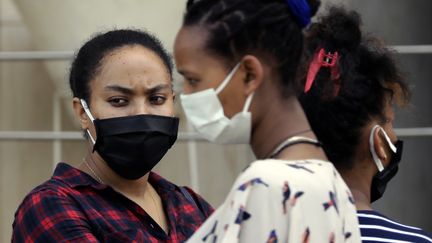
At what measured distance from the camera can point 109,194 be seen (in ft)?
9.33

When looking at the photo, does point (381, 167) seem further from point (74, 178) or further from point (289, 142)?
point (74, 178)

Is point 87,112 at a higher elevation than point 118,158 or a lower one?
higher

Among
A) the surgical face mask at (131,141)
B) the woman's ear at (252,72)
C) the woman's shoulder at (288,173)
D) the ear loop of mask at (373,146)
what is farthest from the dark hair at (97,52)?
the woman's shoulder at (288,173)

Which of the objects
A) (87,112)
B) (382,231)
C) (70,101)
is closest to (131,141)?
(87,112)

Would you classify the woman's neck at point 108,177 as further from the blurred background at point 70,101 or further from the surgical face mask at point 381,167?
the blurred background at point 70,101

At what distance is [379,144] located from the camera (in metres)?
2.45

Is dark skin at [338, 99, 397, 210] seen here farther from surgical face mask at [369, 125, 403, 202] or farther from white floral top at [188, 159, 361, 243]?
white floral top at [188, 159, 361, 243]

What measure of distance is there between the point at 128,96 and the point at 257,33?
0.95 metres

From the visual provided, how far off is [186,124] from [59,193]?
2172 millimetres

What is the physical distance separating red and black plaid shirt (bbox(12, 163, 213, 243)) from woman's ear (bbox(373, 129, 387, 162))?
2.24 ft

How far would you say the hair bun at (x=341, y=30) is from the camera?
244 centimetres

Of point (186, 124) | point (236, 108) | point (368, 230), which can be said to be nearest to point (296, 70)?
point (236, 108)

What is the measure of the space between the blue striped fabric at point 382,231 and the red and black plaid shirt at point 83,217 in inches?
25.8

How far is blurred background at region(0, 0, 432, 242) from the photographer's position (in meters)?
4.88
